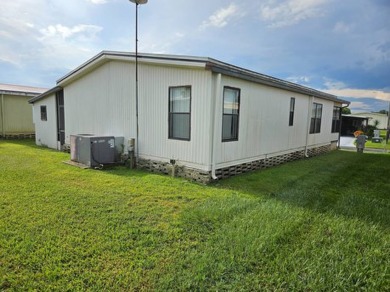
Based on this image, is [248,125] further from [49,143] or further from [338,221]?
[49,143]

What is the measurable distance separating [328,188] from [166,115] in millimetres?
4428

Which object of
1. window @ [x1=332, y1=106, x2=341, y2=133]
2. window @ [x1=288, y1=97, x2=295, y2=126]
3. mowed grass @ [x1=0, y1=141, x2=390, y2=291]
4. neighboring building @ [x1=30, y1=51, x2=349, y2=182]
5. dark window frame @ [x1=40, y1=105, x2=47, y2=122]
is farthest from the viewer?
window @ [x1=332, y1=106, x2=341, y2=133]

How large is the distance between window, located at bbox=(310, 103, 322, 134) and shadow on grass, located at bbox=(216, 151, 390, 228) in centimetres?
367

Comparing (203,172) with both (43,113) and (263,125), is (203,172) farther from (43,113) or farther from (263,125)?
(43,113)

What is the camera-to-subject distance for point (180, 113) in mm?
6605

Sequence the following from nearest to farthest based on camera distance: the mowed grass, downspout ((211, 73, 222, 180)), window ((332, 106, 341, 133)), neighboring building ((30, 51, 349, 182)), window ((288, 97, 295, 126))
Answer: the mowed grass, downspout ((211, 73, 222, 180)), neighboring building ((30, 51, 349, 182)), window ((288, 97, 295, 126)), window ((332, 106, 341, 133))

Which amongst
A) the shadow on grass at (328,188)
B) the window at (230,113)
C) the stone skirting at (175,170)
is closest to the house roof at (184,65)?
the window at (230,113)

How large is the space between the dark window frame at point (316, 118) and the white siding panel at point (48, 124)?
12120 mm

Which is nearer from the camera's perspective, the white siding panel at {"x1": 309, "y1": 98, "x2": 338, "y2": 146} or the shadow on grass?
the shadow on grass

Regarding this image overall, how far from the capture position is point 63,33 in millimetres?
12070

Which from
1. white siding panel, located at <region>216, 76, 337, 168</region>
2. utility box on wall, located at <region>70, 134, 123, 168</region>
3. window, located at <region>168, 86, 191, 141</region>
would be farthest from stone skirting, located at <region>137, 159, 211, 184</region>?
utility box on wall, located at <region>70, 134, 123, 168</region>

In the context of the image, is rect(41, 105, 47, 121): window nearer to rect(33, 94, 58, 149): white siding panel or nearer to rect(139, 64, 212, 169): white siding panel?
rect(33, 94, 58, 149): white siding panel

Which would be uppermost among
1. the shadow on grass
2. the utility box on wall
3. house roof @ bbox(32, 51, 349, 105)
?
house roof @ bbox(32, 51, 349, 105)

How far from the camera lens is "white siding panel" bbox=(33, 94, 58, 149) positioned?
1187 cm
